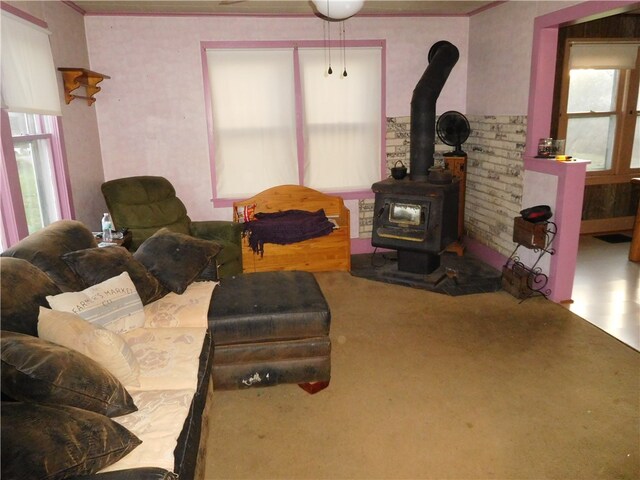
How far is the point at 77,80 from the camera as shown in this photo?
380 cm

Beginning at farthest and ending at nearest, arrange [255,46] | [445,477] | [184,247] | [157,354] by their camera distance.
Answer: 1. [255,46]
2. [184,247]
3. [157,354]
4. [445,477]

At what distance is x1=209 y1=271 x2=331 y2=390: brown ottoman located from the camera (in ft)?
8.49

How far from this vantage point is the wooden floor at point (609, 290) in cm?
345

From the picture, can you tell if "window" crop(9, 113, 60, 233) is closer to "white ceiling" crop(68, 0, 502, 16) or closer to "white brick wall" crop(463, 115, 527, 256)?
"white ceiling" crop(68, 0, 502, 16)

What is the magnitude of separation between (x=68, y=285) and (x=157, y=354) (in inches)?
24.7

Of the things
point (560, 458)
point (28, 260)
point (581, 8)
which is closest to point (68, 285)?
point (28, 260)

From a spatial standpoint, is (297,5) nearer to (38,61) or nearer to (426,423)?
(38,61)

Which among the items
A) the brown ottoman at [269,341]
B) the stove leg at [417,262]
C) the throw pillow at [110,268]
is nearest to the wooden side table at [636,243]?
the stove leg at [417,262]

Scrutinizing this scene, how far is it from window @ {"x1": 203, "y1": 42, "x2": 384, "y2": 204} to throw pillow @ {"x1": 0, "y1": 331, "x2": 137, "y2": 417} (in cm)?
344

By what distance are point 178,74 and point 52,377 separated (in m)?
3.79

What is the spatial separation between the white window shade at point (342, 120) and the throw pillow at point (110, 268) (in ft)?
8.59

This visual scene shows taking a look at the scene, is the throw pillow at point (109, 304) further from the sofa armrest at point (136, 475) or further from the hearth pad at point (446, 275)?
the hearth pad at point (446, 275)

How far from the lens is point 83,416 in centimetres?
144

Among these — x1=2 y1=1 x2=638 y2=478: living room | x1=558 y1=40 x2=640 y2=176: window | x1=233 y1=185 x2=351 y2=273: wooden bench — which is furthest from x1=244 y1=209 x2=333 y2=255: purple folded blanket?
Answer: x1=558 y1=40 x2=640 y2=176: window
